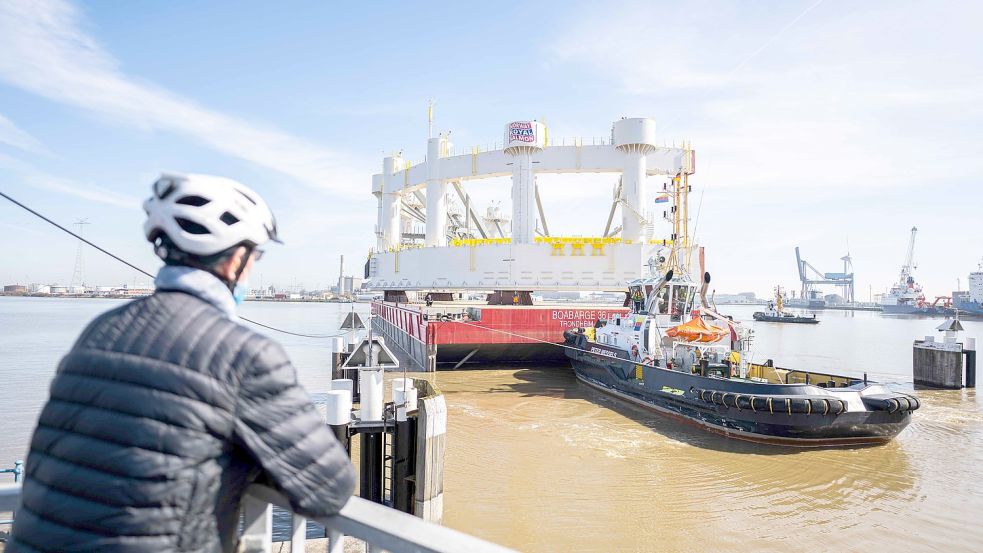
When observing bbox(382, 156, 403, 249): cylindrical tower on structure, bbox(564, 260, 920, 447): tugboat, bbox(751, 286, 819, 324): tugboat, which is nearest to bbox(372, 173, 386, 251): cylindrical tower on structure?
bbox(382, 156, 403, 249): cylindrical tower on structure

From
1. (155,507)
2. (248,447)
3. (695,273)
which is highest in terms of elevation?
(695,273)

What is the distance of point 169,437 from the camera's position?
1.42 meters

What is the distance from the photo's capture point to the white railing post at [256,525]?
5.78 feet

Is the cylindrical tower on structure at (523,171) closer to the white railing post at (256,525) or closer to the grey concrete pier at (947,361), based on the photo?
the grey concrete pier at (947,361)

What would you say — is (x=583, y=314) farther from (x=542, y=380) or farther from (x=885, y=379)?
(x=885, y=379)

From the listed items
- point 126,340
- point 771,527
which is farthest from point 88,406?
point 771,527

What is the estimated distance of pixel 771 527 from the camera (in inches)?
336

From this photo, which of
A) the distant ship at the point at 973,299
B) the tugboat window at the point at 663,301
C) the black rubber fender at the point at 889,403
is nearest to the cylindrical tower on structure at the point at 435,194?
the tugboat window at the point at 663,301

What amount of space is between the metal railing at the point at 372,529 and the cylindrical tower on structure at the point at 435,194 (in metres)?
32.1

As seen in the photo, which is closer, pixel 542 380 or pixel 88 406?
pixel 88 406

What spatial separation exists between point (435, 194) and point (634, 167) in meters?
12.2

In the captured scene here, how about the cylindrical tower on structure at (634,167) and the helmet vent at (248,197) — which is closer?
the helmet vent at (248,197)

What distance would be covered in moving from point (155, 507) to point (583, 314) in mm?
23868

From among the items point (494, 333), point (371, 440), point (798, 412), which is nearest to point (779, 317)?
point (494, 333)
